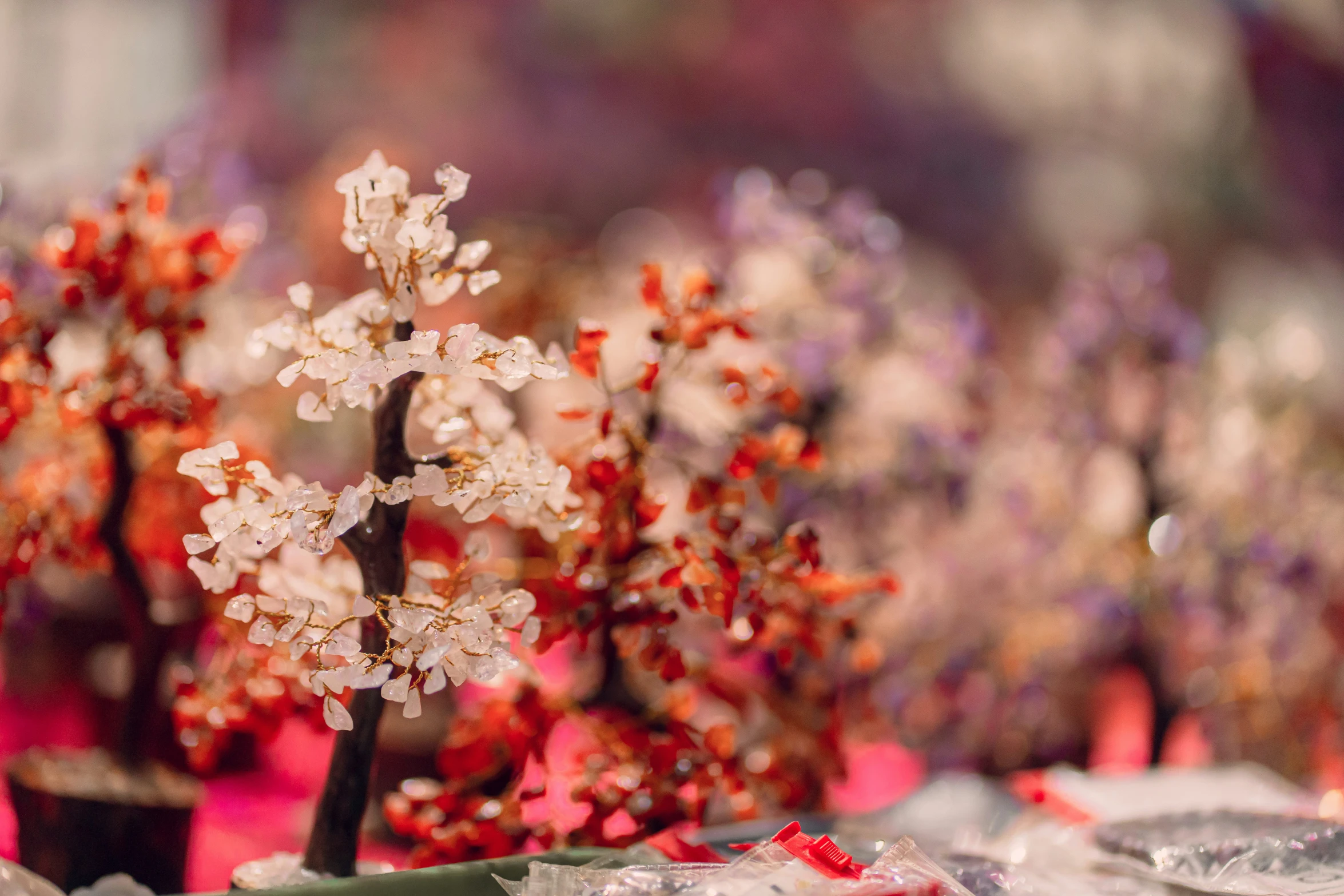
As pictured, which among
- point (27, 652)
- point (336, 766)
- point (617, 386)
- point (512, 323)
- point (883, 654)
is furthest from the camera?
point (512, 323)

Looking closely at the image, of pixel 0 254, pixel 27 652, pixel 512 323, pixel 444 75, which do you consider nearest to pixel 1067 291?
pixel 512 323

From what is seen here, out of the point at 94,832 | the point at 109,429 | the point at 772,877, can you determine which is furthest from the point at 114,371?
the point at 772,877

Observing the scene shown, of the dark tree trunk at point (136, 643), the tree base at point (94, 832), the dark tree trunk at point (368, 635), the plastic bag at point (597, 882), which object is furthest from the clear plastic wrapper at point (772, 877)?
the dark tree trunk at point (136, 643)

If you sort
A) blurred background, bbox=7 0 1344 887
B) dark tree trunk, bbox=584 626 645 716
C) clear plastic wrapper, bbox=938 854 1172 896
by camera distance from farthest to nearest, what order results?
1. blurred background, bbox=7 0 1344 887
2. dark tree trunk, bbox=584 626 645 716
3. clear plastic wrapper, bbox=938 854 1172 896

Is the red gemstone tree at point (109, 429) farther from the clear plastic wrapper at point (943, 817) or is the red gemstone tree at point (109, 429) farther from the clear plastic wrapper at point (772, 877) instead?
the clear plastic wrapper at point (943, 817)

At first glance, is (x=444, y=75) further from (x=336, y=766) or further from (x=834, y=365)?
(x=336, y=766)

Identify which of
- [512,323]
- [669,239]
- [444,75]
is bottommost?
[512,323]

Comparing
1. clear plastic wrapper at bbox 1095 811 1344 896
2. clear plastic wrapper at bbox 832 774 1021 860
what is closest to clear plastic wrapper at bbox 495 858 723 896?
clear plastic wrapper at bbox 832 774 1021 860

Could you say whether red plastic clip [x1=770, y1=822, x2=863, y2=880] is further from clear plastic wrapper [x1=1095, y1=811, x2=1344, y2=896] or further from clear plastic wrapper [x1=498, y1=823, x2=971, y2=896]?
clear plastic wrapper [x1=1095, y1=811, x2=1344, y2=896]
